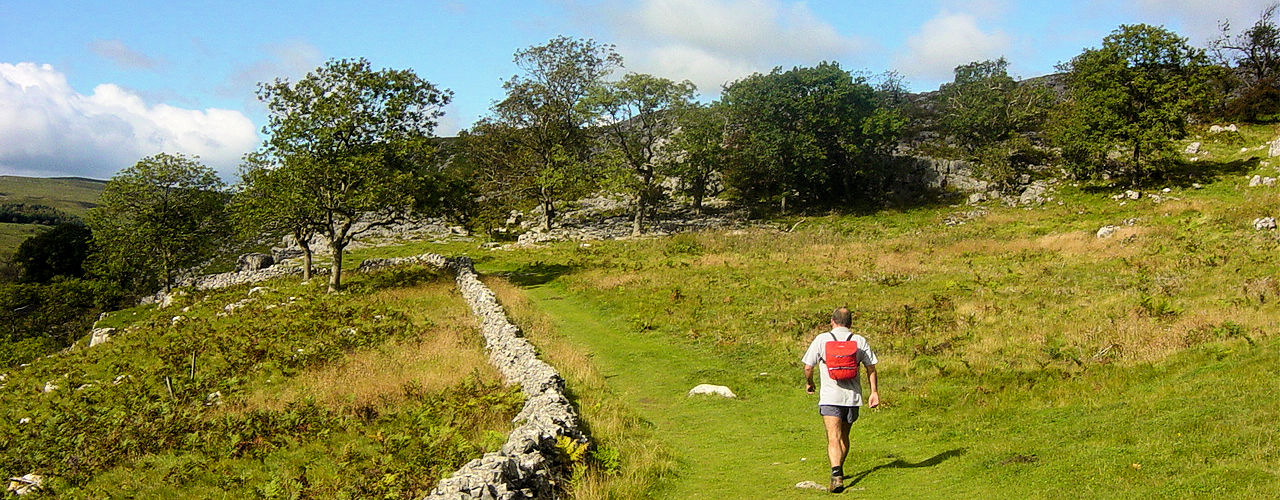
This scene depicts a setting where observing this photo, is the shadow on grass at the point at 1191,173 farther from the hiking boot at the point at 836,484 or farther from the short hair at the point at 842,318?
the hiking boot at the point at 836,484

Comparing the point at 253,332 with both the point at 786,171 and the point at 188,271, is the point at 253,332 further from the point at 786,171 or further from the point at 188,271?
the point at 786,171

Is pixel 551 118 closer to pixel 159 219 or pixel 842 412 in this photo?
pixel 159 219

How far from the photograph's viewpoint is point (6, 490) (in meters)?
12.3

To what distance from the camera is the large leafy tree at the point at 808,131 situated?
62.7 metres

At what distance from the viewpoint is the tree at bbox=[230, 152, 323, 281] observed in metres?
32.8

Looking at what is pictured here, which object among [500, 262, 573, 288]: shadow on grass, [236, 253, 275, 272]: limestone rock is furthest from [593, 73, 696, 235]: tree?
[236, 253, 275, 272]: limestone rock

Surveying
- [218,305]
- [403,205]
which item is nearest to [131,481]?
[403,205]

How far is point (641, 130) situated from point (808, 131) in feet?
56.9

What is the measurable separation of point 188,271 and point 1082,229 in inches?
2531

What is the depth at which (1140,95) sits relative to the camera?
49938mm

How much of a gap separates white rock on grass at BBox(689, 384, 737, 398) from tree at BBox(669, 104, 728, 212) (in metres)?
42.3

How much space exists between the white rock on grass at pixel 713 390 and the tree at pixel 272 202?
2438 centimetres

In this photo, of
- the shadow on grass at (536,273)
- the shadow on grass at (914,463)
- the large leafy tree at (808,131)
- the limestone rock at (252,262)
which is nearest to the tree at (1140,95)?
the large leafy tree at (808,131)

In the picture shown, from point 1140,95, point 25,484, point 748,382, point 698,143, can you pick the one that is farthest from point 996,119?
point 25,484
